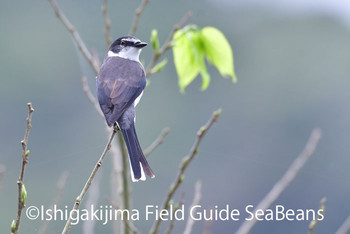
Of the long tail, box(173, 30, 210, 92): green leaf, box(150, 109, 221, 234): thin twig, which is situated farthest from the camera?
box(173, 30, 210, 92): green leaf

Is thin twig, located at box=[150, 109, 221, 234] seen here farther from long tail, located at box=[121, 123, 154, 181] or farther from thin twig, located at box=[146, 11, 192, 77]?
thin twig, located at box=[146, 11, 192, 77]

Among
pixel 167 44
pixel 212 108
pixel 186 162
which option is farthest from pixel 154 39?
pixel 212 108

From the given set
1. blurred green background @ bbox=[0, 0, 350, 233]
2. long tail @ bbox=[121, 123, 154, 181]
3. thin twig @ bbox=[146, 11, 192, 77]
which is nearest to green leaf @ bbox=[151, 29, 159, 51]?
thin twig @ bbox=[146, 11, 192, 77]

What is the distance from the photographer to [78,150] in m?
26.4

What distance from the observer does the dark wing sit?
3.30 m

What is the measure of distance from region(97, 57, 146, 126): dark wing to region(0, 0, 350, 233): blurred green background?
15190 mm

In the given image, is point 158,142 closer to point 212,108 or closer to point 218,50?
point 218,50

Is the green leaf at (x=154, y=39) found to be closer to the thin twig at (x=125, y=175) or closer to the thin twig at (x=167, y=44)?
the thin twig at (x=167, y=44)

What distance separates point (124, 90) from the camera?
3367 mm

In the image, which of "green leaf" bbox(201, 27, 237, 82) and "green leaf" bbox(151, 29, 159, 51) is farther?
"green leaf" bbox(151, 29, 159, 51)

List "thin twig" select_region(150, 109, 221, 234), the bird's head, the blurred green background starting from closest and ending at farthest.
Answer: "thin twig" select_region(150, 109, 221, 234), the bird's head, the blurred green background

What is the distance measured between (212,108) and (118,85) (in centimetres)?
2620

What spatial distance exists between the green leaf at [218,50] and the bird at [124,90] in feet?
0.86

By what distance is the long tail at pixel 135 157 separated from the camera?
3004 mm
